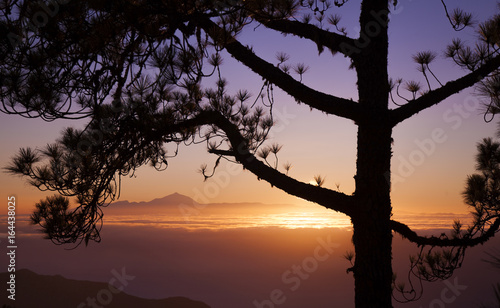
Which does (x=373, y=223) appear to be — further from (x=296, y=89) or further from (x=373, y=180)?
(x=296, y=89)

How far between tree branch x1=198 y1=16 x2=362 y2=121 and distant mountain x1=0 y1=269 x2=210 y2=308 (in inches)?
1248

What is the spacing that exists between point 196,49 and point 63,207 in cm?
225

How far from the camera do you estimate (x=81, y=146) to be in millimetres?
3096

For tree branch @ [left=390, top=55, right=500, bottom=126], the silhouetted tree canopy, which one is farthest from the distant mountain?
tree branch @ [left=390, top=55, right=500, bottom=126]

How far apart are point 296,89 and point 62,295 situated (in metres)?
37.5

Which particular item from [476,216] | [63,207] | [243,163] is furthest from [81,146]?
[476,216]

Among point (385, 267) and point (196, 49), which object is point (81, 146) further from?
point (385, 267)

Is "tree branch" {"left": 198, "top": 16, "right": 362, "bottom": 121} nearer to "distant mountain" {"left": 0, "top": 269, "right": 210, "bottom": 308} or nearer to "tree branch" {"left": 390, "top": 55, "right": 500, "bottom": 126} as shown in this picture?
"tree branch" {"left": 390, "top": 55, "right": 500, "bottom": 126}

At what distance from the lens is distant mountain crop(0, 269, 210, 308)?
→ 31156mm

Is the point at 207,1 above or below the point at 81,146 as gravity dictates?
above

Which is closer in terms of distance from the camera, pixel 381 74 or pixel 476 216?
pixel 381 74

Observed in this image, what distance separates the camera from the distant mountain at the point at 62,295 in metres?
31.2

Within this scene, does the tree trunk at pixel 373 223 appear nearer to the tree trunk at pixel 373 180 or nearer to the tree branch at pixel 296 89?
the tree trunk at pixel 373 180

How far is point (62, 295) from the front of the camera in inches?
1309
